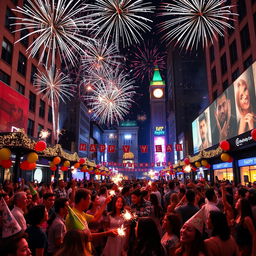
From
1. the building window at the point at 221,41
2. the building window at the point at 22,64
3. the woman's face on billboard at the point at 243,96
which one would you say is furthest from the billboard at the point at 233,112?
the building window at the point at 22,64

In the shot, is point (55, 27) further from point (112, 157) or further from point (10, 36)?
point (112, 157)

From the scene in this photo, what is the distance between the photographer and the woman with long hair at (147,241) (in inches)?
144

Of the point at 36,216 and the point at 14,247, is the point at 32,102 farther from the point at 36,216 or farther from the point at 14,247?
the point at 14,247

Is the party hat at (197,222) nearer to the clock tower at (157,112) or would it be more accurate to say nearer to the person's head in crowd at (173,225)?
the person's head in crowd at (173,225)

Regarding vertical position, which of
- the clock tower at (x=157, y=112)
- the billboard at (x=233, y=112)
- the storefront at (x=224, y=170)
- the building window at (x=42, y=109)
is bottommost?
the storefront at (x=224, y=170)

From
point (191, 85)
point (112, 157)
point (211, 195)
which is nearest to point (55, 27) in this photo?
point (211, 195)

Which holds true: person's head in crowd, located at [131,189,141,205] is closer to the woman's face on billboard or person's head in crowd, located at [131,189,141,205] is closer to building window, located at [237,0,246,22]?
the woman's face on billboard

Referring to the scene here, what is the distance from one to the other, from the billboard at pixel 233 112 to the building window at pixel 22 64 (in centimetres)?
2464

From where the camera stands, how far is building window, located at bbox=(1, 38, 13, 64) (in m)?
28.5

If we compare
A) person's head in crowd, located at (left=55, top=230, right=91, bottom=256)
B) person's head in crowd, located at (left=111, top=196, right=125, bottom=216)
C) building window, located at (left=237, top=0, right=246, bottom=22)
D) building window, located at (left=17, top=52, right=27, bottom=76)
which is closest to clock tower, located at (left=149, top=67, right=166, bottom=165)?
building window, located at (left=17, top=52, right=27, bottom=76)

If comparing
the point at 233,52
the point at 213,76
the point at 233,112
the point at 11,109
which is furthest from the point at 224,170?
the point at 11,109

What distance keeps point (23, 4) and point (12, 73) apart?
983cm

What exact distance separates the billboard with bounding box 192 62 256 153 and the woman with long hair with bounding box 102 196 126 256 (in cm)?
1728

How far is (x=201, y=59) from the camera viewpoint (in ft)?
306
